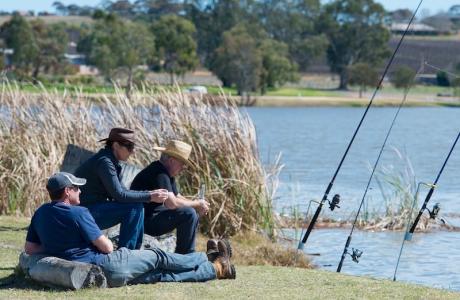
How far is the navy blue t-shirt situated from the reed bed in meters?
4.67

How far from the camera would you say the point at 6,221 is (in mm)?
12664

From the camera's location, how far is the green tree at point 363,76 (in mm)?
80812

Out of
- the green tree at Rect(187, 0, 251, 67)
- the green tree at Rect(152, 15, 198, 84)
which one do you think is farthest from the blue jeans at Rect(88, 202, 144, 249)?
the green tree at Rect(187, 0, 251, 67)

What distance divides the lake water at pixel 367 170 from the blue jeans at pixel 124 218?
3.87 metres

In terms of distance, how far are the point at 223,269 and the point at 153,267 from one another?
2.34 feet

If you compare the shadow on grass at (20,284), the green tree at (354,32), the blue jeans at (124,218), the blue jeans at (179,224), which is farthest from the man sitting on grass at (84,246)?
the green tree at (354,32)

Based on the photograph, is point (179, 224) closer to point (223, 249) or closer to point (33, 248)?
point (223, 249)

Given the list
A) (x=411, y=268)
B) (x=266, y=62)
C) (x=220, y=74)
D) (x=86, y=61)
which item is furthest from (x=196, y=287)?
(x=86, y=61)

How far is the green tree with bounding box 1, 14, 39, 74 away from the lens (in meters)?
70.8

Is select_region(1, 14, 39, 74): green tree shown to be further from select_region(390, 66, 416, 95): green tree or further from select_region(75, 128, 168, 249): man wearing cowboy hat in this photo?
select_region(75, 128, 168, 249): man wearing cowboy hat

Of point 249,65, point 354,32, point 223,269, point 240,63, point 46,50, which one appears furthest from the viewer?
point 354,32

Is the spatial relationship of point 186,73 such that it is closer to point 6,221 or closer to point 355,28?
point 355,28

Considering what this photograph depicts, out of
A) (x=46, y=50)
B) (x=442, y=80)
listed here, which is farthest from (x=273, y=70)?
(x=442, y=80)

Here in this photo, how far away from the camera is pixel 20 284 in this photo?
8.34 meters
